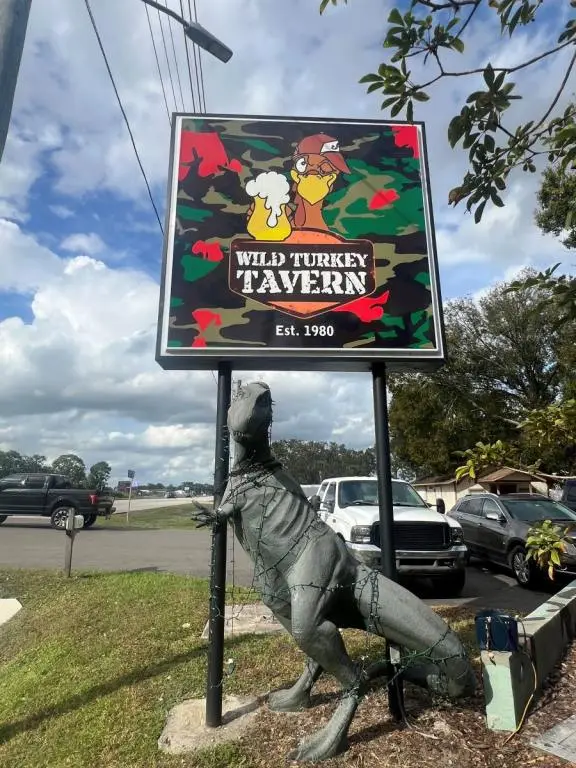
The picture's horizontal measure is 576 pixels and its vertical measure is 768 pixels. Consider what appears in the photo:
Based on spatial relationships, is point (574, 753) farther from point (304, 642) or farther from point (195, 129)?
point (195, 129)

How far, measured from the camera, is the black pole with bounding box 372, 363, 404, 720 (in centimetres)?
374

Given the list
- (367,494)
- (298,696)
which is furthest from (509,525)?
(298,696)

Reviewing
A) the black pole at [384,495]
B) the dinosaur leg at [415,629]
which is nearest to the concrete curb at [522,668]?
the dinosaur leg at [415,629]

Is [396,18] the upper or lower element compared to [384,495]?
upper

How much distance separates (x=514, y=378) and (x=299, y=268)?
24.6 metres

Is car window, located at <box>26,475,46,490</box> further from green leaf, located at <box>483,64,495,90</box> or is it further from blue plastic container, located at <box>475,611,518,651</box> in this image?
green leaf, located at <box>483,64,495,90</box>

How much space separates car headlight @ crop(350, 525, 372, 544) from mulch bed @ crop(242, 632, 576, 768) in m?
3.89

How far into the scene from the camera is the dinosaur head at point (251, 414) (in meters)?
3.49

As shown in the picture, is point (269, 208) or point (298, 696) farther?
point (269, 208)

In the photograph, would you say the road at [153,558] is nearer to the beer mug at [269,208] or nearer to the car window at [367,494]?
the car window at [367,494]

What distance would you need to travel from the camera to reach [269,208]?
15.0 feet

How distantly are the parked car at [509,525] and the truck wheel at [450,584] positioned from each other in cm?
125

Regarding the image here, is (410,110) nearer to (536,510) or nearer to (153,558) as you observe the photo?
(536,510)

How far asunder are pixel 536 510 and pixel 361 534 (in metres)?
4.59
